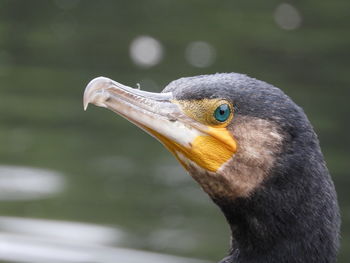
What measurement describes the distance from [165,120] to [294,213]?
0.67 metres

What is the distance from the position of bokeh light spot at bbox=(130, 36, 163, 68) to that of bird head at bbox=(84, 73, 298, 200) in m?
6.16

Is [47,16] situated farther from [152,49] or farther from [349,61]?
[349,61]

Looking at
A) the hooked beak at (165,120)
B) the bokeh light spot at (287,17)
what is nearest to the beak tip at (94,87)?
the hooked beak at (165,120)

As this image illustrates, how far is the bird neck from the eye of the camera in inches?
212

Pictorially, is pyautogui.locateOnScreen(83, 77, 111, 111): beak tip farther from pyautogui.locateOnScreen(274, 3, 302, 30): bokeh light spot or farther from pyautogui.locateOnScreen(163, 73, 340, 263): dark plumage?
pyautogui.locateOnScreen(274, 3, 302, 30): bokeh light spot

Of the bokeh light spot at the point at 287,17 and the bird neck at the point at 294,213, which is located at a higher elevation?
the bokeh light spot at the point at 287,17

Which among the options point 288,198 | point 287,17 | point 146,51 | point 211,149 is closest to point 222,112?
point 211,149

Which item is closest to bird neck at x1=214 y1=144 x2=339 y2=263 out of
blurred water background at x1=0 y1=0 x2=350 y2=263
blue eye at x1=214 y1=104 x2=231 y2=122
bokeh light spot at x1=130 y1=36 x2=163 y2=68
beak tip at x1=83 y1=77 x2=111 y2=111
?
blue eye at x1=214 y1=104 x2=231 y2=122

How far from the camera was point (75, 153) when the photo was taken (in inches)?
388

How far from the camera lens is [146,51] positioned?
1188 centimetres

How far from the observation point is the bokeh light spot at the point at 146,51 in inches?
465

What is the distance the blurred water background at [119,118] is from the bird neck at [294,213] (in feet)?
10.0

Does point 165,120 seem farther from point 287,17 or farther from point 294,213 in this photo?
point 287,17

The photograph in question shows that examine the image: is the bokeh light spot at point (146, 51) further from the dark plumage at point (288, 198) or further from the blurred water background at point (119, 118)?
the dark plumage at point (288, 198)
